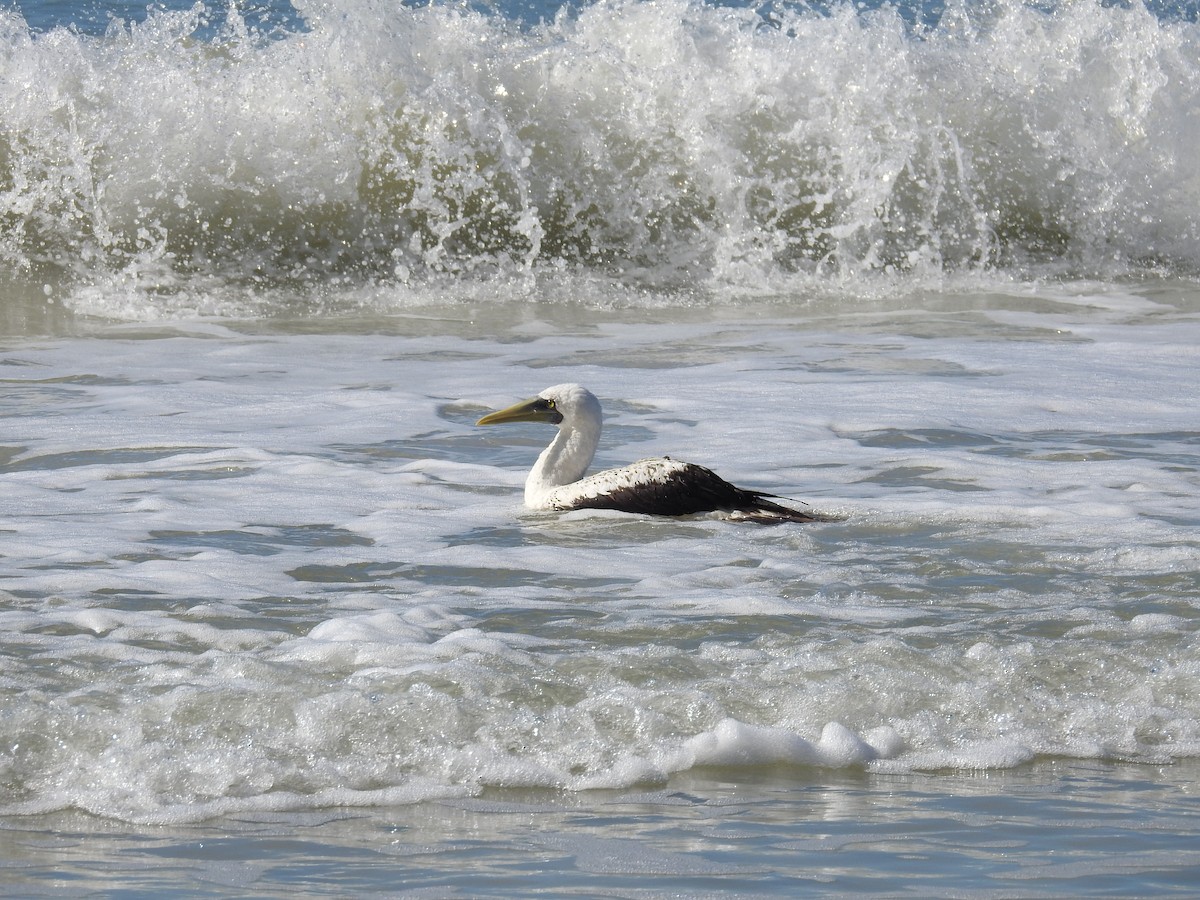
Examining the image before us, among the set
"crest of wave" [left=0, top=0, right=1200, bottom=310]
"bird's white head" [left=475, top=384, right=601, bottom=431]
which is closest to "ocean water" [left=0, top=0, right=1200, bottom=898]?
"crest of wave" [left=0, top=0, right=1200, bottom=310]

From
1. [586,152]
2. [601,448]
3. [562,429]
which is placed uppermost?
→ [586,152]

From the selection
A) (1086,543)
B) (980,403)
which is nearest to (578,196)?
(980,403)

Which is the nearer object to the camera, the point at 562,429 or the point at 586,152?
the point at 562,429

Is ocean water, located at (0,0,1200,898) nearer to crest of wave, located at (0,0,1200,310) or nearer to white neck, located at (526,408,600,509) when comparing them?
crest of wave, located at (0,0,1200,310)

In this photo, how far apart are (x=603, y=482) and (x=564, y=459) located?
1.03 feet

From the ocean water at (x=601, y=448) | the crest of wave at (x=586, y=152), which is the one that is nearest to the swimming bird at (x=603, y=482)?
the ocean water at (x=601, y=448)

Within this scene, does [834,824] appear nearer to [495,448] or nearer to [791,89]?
[495,448]

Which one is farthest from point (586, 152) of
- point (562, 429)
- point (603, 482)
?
point (603, 482)

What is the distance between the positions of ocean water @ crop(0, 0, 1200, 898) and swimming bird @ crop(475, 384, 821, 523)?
5.0 inches

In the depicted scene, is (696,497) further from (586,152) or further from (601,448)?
(586,152)

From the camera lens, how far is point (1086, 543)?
5.87 m

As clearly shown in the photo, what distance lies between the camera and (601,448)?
8031 mm

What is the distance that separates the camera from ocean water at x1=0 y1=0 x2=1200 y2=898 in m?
3.59

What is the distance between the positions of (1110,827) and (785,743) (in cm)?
78
